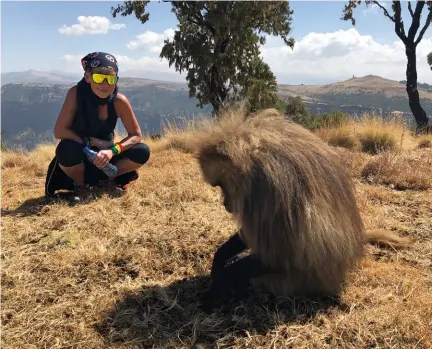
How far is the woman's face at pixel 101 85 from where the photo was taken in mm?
4004

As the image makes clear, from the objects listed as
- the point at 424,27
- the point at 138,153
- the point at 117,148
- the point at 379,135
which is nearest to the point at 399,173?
the point at 379,135

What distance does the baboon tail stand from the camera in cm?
333

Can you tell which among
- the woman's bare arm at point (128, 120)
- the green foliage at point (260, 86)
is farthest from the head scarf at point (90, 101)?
the green foliage at point (260, 86)

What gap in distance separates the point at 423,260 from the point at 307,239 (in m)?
1.60

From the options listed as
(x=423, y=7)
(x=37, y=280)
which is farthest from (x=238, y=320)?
(x=423, y=7)

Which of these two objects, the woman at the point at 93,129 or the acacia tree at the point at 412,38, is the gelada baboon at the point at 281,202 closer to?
the woman at the point at 93,129

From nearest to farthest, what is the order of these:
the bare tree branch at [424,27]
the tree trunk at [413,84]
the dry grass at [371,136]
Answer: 1. the dry grass at [371,136]
2. the bare tree branch at [424,27]
3. the tree trunk at [413,84]

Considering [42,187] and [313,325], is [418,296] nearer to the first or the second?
[313,325]

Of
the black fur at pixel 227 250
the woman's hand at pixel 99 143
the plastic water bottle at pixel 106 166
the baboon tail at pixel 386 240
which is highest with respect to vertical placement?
the woman's hand at pixel 99 143

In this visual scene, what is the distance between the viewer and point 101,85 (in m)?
4.09

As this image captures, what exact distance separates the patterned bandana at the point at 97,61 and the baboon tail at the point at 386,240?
309 cm

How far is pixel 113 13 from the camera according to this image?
1159 centimetres

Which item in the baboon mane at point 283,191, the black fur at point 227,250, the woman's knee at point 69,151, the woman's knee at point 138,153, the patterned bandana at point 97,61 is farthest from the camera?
the woman's knee at point 138,153

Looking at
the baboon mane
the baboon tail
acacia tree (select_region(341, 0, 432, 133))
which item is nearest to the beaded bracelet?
the baboon mane
